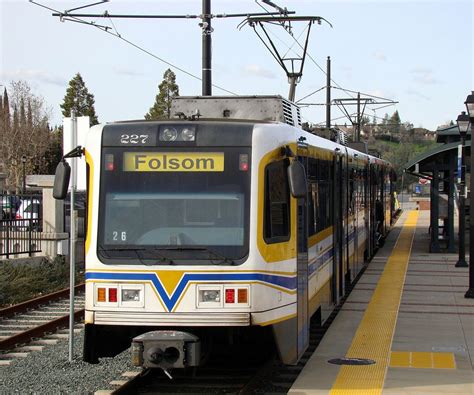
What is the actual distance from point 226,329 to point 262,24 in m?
10.4

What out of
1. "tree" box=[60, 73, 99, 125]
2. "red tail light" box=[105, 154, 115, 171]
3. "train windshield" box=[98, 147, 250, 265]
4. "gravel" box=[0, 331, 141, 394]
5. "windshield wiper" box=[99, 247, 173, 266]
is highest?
"tree" box=[60, 73, 99, 125]

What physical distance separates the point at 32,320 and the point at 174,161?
662 cm

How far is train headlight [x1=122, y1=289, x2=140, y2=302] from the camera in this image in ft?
26.3

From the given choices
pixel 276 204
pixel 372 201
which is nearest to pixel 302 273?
pixel 276 204

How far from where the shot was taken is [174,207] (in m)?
8.15

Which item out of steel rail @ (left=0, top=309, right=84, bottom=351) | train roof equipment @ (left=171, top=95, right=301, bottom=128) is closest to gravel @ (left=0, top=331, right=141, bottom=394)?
steel rail @ (left=0, top=309, right=84, bottom=351)

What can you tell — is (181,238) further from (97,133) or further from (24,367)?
(24,367)

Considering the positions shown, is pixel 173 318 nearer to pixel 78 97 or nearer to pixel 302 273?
pixel 302 273

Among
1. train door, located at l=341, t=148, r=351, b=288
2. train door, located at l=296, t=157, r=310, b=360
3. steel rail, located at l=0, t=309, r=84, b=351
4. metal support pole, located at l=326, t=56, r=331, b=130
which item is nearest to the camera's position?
train door, located at l=296, t=157, r=310, b=360

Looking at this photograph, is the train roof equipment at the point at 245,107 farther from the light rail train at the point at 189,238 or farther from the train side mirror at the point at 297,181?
the train side mirror at the point at 297,181

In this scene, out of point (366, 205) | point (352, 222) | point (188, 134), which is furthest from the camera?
point (366, 205)

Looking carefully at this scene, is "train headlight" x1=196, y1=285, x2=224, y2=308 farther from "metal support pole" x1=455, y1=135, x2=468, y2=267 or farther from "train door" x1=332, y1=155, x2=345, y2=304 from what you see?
"metal support pole" x1=455, y1=135, x2=468, y2=267

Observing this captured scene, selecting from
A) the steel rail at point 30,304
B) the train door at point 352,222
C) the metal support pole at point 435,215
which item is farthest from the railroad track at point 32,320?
the metal support pole at point 435,215

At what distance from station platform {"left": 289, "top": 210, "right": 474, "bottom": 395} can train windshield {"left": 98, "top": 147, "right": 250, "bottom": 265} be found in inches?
65.3
